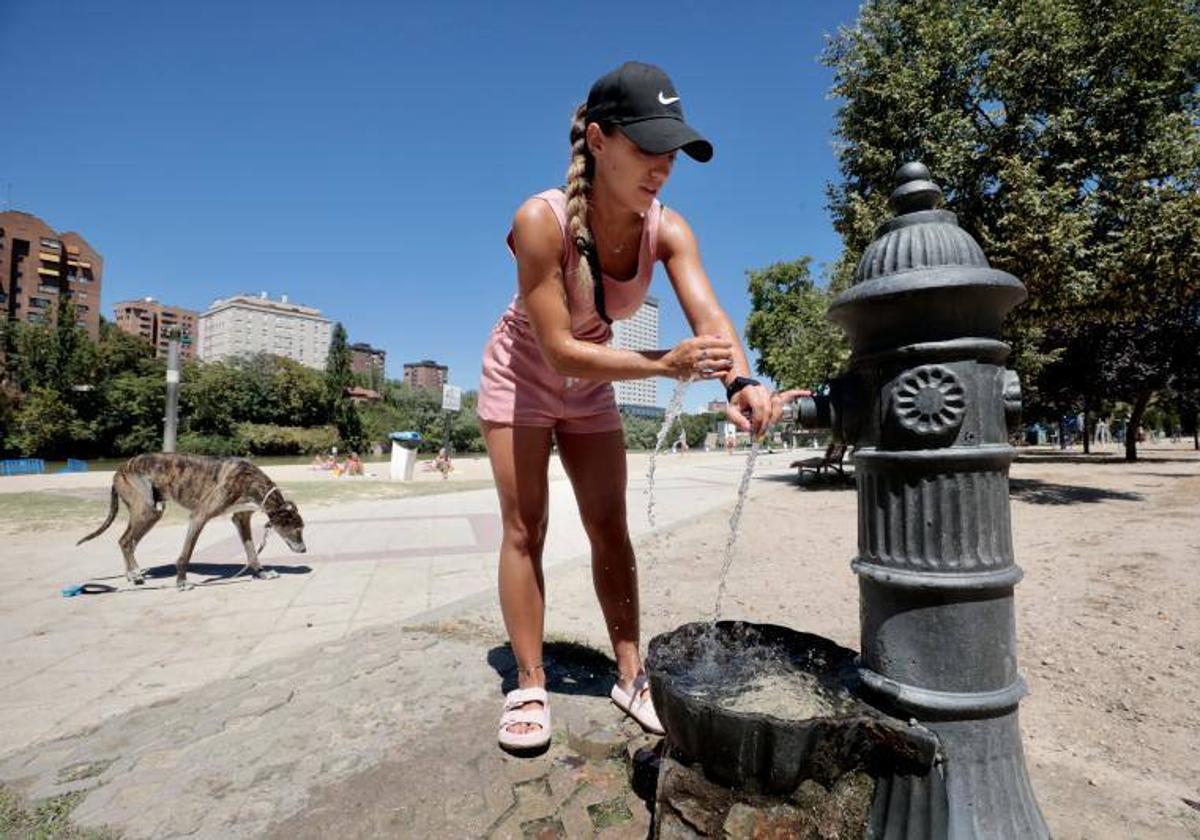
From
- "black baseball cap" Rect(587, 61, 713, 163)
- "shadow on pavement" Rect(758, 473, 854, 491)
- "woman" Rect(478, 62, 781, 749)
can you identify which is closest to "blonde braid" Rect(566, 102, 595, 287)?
"woman" Rect(478, 62, 781, 749)

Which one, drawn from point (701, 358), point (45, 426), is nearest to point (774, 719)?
point (701, 358)

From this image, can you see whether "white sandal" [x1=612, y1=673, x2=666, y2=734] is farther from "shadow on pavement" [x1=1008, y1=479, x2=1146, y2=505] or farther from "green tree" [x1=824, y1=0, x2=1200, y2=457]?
"shadow on pavement" [x1=1008, y1=479, x2=1146, y2=505]

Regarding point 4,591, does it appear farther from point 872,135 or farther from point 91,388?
point 91,388

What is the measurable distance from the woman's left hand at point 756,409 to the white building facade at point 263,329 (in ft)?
419

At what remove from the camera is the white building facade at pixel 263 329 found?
119m

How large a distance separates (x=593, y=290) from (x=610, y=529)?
0.85 meters

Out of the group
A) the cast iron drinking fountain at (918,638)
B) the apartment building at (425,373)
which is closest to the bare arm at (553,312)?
the cast iron drinking fountain at (918,638)

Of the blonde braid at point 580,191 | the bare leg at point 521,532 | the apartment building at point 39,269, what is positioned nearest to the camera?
the blonde braid at point 580,191

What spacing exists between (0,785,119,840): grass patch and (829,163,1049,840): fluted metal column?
1.92 metres

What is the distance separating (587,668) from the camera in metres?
2.60

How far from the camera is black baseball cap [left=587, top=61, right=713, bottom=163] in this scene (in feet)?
5.29

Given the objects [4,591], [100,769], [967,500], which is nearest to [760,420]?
[967,500]

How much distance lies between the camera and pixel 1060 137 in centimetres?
843

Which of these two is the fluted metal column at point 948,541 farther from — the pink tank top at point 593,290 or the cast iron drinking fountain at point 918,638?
the pink tank top at point 593,290
